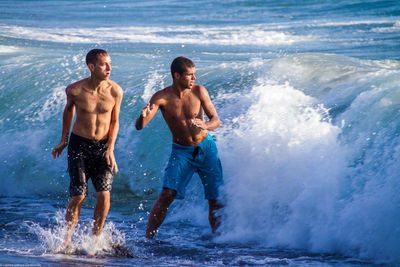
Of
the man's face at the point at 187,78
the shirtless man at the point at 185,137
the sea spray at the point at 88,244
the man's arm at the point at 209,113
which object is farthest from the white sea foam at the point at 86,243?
the man's face at the point at 187,78

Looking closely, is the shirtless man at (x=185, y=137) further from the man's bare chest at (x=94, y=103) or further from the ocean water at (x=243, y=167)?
the ocean water at (x=243, y=167)

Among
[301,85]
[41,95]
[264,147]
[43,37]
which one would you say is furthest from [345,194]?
[43,37]

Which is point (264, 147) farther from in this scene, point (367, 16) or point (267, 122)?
point (367, 16)

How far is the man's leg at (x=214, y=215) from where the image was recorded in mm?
5645

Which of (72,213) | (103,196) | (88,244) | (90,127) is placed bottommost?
(88,244)

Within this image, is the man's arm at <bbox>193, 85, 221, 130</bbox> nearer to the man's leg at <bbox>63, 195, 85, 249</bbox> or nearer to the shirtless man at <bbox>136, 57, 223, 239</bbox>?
the shirtless man at <bbox>136, 57, 223, 239</bbox>

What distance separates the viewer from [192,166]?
213 inches

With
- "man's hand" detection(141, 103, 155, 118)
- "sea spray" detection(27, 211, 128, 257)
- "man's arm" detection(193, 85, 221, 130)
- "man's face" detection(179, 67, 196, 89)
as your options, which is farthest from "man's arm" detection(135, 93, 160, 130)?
"sea spray" detection(27, 211, 128, 257)

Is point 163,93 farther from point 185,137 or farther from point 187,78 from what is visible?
point 185,137

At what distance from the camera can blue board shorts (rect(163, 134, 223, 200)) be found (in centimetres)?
531

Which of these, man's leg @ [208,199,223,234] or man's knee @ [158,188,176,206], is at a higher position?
man's knee @ [158,188,176,206]

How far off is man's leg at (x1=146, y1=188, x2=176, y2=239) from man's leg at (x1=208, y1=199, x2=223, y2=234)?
0.44 metres

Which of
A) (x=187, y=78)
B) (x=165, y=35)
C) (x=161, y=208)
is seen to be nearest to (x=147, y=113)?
(x=187, y=78)

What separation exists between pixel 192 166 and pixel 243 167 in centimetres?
123
